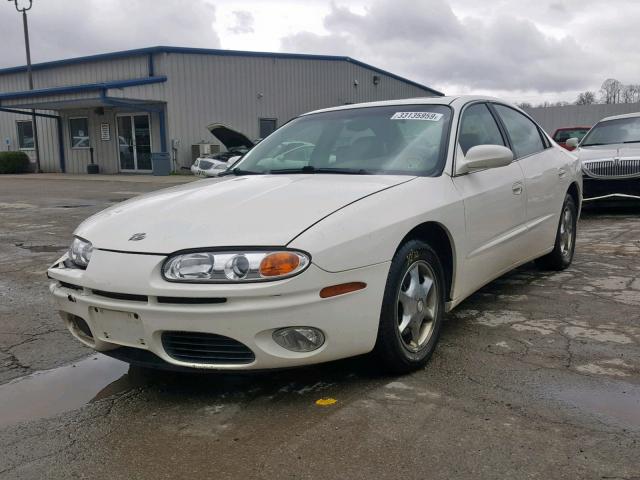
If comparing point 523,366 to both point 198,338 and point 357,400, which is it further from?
point 198,338

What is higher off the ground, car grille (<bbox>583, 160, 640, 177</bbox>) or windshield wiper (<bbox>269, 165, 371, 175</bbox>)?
windshield wiper (<bbox>269, 165, 371, 175</bbox>)

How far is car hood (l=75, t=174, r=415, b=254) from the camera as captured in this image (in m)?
2.75

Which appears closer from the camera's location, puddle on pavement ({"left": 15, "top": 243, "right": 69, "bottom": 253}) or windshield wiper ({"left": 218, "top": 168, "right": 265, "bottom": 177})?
windshield wiper ({"left": 218, "top": 168, "right": 265, "bottom": 177})

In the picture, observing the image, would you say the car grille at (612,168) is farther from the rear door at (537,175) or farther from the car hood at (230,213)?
the car hood at (230,213)

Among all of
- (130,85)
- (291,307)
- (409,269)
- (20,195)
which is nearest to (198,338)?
(291,307)

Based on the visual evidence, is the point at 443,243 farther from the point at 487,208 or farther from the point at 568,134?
the point at 568,134

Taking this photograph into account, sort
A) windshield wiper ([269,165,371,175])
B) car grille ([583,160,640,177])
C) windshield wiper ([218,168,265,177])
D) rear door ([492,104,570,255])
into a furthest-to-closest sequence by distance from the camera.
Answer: car grille ([583,160,640,177]), rear door ([492,104,570,255]), windshield wiper ([218,168,265,177]), windshield wiper ([269,165,371,175])

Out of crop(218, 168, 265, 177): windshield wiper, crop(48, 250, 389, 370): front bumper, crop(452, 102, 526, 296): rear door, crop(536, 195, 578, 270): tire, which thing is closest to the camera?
crop(48, 250, 389, 370): front bumper

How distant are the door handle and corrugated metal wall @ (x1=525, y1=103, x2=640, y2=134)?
27.5 m

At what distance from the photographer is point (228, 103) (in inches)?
960

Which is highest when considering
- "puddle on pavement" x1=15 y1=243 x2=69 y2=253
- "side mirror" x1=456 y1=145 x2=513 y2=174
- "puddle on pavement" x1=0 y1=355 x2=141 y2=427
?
"side mirror" x1=456 y1=145 x2=513 y2=174

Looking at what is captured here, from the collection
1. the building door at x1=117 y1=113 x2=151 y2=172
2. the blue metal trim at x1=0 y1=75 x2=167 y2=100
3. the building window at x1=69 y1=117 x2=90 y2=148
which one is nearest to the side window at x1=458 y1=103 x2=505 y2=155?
the blue metal trim at x1=0 y1=75 x2=167 y2=100

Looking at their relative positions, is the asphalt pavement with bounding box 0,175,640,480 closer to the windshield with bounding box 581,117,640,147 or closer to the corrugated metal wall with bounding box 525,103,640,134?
the windshield with bounding box 581,117,640,147

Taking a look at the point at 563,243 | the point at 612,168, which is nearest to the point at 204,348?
the point at 563,243
